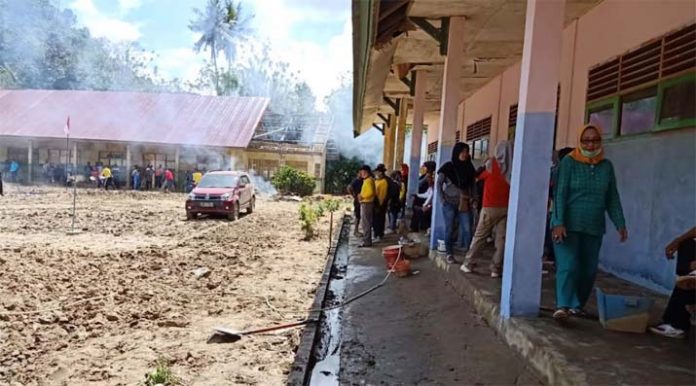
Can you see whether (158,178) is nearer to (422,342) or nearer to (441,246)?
(441,246)

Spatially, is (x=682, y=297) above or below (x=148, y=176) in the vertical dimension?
above

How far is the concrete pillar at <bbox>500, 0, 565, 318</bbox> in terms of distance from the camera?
4332 mm

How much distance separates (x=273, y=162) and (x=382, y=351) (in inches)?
1122

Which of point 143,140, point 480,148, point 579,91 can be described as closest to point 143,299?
point 579,91

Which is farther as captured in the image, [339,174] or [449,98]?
[339,174]

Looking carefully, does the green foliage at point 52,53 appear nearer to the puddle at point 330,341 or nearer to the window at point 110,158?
the window at point 110,158

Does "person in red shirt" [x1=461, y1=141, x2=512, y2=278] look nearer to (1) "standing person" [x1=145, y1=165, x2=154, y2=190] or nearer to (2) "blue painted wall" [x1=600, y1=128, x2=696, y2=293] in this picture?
(2) "blue painted wall" [x1=600, y1=128, x2=696, y2=293]

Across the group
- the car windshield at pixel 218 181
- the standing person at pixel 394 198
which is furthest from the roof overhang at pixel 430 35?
the car windshield at pixel 218 181

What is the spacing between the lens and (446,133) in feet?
27.5

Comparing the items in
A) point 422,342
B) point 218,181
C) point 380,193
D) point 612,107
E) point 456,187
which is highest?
point 612,107

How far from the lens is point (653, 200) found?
17.9 feet

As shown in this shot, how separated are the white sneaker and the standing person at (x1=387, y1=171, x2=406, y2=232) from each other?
6989mm

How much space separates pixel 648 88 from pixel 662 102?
365 mm

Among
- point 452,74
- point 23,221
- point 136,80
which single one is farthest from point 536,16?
point 136,80
